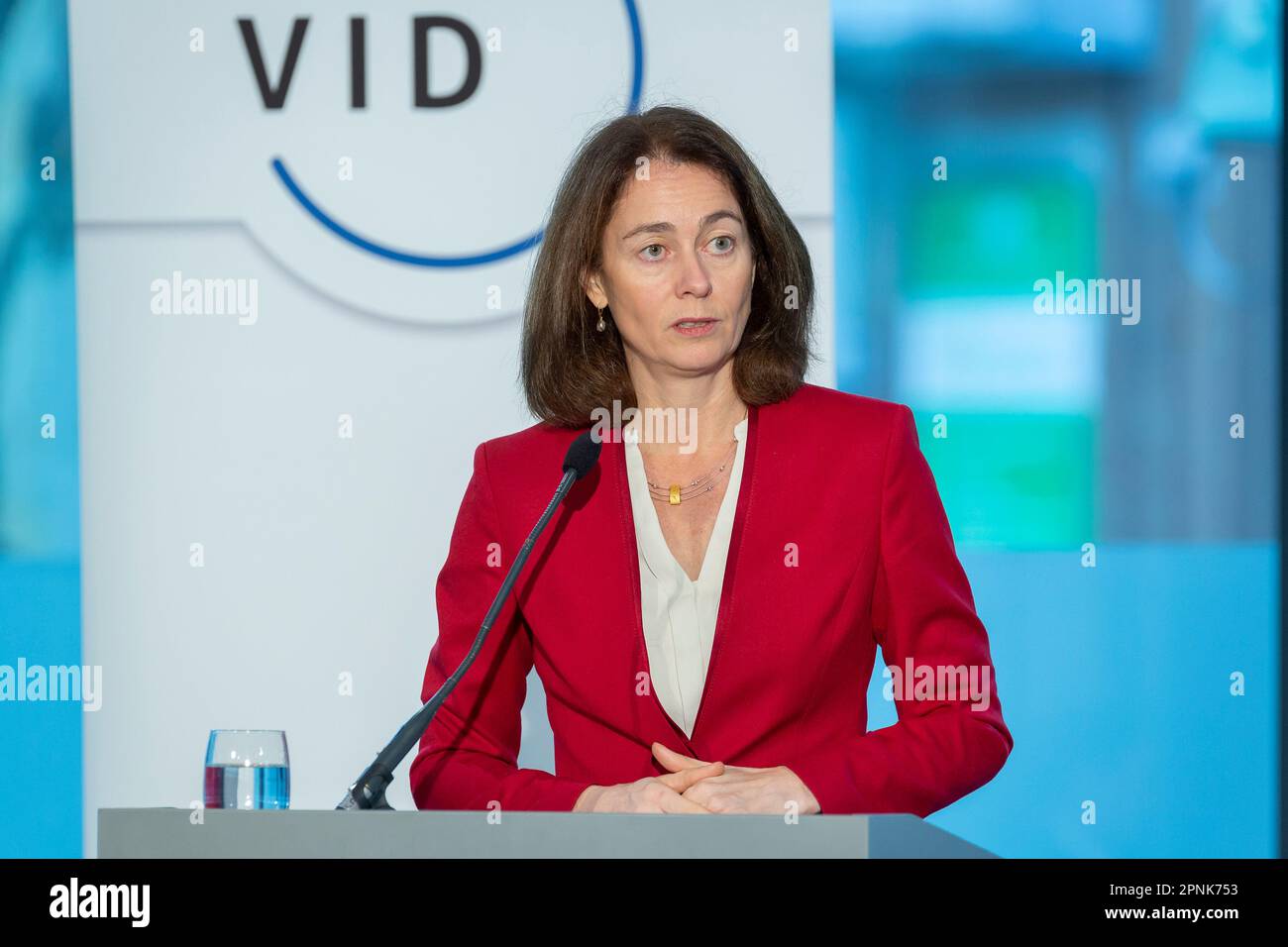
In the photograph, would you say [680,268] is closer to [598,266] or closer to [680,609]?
[598,266]

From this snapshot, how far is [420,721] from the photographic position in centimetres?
185

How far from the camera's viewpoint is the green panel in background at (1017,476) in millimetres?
3592

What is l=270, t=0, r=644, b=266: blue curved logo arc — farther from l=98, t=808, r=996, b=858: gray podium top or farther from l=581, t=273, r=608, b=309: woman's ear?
l=98, t=808, r=996, b=858: gray podium top

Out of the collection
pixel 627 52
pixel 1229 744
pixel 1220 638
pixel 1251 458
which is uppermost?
pixel 627 52

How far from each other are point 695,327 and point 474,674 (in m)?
0.71

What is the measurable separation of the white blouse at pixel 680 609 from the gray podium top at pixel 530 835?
3.37 ft

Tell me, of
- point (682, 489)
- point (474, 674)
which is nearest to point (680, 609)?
point (682, 489)

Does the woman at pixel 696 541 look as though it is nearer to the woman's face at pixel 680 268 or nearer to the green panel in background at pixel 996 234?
the woman's face at pixel 680 268

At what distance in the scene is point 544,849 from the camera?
4.48ft

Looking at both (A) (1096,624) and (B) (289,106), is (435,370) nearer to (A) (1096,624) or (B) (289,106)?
(B) (289,106)
